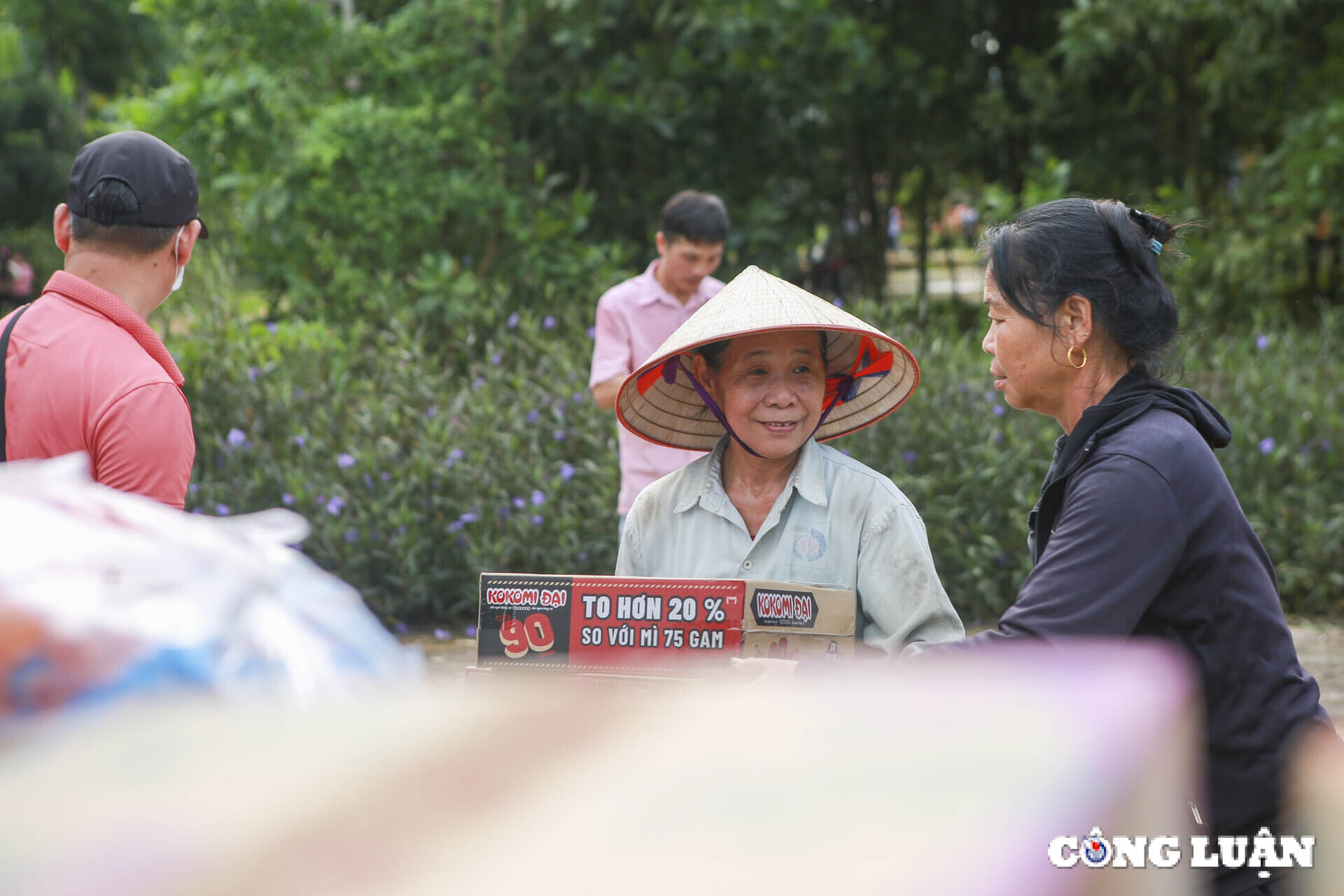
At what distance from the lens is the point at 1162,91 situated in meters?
10.4

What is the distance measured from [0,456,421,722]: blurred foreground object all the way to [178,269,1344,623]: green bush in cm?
531

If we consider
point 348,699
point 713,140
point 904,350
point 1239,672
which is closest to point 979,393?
point 713,140

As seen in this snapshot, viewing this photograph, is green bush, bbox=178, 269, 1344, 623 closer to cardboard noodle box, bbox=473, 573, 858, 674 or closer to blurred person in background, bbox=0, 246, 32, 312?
cardboard noodle box, bbox=473, 573, 858, 674

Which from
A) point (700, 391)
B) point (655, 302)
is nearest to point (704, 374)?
point (700, 391)

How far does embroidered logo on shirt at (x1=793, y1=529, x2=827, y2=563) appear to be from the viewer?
2.54m

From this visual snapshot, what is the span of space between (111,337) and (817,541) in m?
1.34

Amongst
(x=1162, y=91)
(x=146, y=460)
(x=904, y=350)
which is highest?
(x=1162, y=91)

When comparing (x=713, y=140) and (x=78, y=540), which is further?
(x=713, y=140)

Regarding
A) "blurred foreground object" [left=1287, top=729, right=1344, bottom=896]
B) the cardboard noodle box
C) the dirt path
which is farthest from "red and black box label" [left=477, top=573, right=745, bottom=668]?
the dirt path

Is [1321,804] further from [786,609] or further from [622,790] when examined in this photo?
[622,790]

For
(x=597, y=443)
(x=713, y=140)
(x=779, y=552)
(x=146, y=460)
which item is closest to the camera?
(x=146, y=460)

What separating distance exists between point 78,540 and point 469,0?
8250 mm

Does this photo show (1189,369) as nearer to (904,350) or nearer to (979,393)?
(979,393)

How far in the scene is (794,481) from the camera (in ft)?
8.54
